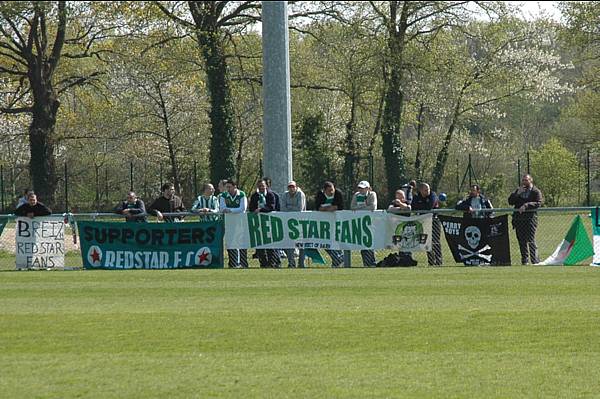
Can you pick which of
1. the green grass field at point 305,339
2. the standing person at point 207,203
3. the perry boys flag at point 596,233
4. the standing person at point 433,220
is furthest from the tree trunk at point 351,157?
the green grass field at point 305,339

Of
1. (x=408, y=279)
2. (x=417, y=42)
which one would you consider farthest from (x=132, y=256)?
(x=417, y=42)

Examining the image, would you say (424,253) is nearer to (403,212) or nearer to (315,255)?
(403,212)

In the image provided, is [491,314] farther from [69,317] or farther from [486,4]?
[486,4]

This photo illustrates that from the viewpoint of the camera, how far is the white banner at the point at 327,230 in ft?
74.6

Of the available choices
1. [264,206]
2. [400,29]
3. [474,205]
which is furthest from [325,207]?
[400,29]

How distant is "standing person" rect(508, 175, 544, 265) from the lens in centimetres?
2238

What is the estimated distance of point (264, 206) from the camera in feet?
76.9

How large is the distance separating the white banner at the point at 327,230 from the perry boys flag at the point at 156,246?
424mm

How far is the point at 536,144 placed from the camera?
85375mm

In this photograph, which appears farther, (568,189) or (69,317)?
(568,189)

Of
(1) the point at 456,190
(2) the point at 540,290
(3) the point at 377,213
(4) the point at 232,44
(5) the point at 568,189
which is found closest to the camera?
(2) the point at 540,290

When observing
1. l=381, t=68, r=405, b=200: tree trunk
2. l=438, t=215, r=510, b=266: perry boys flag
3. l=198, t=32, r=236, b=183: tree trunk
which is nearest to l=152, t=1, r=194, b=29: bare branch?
l=198, t=32, r=236, b=183: tree trunk

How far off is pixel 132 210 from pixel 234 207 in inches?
88.3

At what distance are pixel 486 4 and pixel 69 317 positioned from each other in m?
→ 36.6
